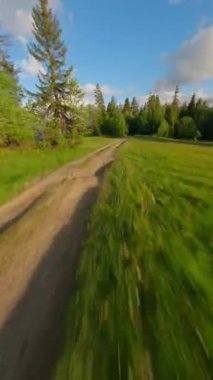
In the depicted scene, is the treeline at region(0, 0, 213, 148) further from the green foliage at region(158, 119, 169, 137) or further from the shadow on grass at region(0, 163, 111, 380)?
the green foliage at region(158, 119, 169, 137)

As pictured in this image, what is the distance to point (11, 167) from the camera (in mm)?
20328

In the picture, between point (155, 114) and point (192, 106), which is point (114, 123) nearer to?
point (155, 114)

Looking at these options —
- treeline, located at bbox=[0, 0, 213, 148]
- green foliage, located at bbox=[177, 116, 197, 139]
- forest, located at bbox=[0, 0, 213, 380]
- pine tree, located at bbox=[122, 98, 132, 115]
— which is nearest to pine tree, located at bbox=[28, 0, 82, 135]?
treeline, located at bbox=[0, 0, 213, 148]

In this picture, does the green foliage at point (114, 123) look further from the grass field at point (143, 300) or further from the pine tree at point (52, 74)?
the grass field at point (143, 300)

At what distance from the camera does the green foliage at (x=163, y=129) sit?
3482 inches

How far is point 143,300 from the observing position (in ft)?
16.6

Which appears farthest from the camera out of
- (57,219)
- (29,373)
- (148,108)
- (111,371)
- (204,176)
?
(148,108)

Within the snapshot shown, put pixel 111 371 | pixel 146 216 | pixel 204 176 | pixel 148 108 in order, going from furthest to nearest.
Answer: pixel 148 108
pixel 204 176
pixel 146 216
pixel 111 371

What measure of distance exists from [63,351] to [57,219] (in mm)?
6253

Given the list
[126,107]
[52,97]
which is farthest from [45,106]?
[126,107]

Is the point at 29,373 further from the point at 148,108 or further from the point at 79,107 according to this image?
the point at 148,108

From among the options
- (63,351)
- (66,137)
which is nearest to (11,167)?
(63,351)

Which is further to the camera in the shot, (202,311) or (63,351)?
(202,311)

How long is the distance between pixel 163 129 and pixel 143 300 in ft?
288
